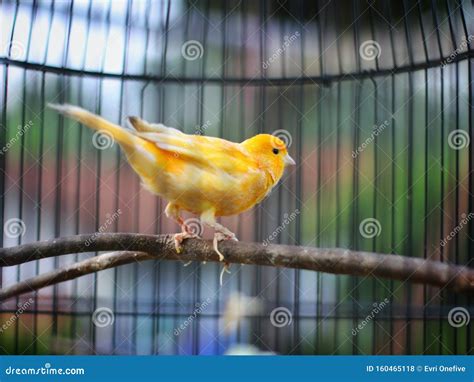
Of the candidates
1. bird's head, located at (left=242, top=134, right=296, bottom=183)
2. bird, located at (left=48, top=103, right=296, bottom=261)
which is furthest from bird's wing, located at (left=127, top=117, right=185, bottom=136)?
bird's head, located at (left=242, top=134, right=296, bottom=183)

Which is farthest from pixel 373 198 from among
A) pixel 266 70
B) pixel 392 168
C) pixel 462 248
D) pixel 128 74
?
pixel 128 74

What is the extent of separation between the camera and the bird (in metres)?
1.68

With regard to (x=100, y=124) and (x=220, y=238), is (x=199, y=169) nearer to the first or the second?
(x=220, y=238)

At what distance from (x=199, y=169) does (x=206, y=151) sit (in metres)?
0.05

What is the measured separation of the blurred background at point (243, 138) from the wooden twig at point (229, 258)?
40 mm

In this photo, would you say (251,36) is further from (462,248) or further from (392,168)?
(462,248)

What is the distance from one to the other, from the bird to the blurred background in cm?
4

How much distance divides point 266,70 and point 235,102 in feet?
0.38

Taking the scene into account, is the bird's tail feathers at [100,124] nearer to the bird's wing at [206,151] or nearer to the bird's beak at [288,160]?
the bird's wing at [206,151]

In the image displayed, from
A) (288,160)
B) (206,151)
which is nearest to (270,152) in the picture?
(288,160)

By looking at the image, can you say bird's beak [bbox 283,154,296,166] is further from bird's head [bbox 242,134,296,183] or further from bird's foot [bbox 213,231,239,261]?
bird's foot [bbox 213,231,239,261]

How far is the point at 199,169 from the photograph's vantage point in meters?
1.69

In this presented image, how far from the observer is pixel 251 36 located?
1789 mm

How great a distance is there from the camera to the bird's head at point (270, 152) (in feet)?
5.66
